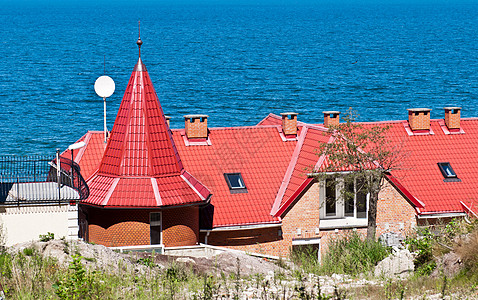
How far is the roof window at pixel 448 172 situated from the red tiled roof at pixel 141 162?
11998 mm

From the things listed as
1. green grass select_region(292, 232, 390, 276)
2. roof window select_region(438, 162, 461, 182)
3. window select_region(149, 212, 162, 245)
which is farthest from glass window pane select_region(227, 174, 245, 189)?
roof window select_region(438, 162, 461, 182)

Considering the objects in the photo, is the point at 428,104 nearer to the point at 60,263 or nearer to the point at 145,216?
the point at 145,216

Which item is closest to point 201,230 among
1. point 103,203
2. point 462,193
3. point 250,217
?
point 250,217

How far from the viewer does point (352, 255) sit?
108 feet

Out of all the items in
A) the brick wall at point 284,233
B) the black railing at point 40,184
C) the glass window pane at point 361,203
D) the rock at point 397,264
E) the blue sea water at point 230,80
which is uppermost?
the blue sea water at point 230,80

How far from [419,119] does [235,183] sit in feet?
31.9

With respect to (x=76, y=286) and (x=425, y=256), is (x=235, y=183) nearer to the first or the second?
(x=425, y=256)

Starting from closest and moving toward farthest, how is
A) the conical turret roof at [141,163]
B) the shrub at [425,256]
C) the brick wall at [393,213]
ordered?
the shrub at [425,256] → the conical turret roof at [141,163] → the brick wall at [393,213]

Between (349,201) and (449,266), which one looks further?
(349,201)

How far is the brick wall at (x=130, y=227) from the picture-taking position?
32.3 m

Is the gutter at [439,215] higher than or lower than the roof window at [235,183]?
lower

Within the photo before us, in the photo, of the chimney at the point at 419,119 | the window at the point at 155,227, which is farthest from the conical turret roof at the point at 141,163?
the chimney at the point at 419,119

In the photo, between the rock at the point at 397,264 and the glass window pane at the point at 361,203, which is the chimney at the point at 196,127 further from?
the rock at the point at 397,264

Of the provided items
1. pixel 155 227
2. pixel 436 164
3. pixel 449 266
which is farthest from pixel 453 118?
pixel 449 266
